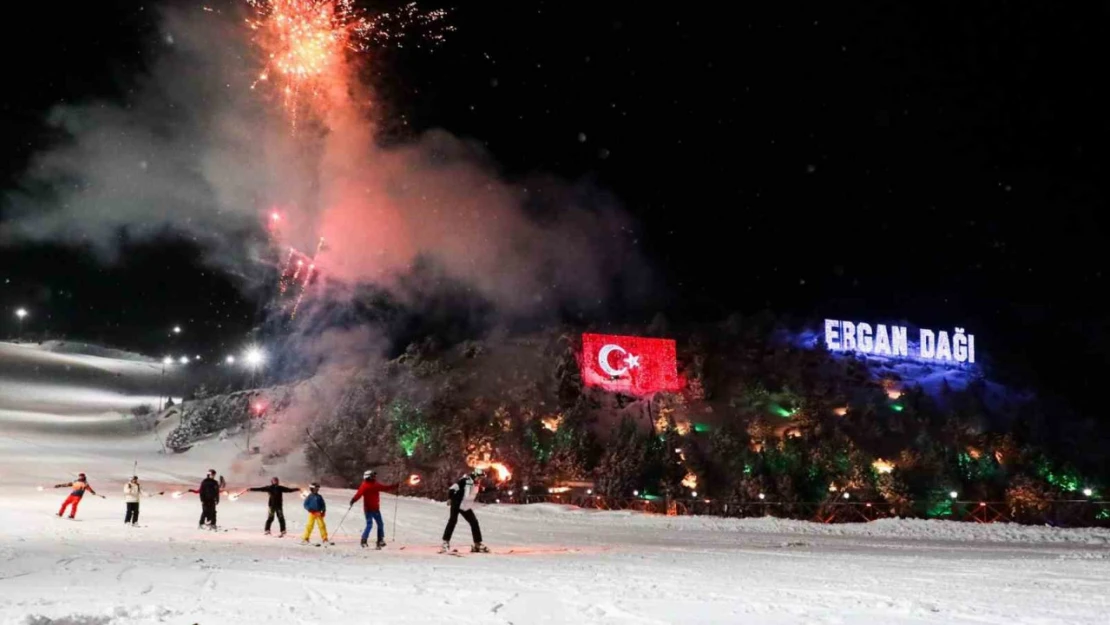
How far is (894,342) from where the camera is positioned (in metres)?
56.5

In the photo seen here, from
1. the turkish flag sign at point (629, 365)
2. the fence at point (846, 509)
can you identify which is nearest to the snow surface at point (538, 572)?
the fence at point (846, 509)

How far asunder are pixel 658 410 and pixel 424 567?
3892 centimetres

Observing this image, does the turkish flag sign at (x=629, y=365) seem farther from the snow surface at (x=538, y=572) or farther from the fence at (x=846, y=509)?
the snow surface at (x=538, y=572)

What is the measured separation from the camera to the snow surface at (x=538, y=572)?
751 centimetres

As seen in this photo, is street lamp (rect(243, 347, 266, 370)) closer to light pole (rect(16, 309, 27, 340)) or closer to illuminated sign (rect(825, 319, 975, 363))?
illuminated sign (rect(825, 319, 975, 363))

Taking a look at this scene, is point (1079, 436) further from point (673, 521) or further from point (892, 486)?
point (673, 521)

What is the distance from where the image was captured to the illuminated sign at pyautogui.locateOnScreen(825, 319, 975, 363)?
5544 centimetres

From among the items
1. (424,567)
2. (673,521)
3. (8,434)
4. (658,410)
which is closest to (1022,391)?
(658,410)

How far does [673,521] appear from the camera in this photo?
27.8 metres

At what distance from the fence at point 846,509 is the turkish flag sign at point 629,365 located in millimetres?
14138

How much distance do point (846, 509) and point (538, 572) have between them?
2677 cm

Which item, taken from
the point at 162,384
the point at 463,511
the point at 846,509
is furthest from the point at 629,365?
the point at 162,384

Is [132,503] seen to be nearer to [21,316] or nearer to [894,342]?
[894,342]

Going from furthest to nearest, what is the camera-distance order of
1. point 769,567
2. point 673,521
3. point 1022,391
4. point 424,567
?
point 1022,391, point 673,521, point 769,567, point 424,567
